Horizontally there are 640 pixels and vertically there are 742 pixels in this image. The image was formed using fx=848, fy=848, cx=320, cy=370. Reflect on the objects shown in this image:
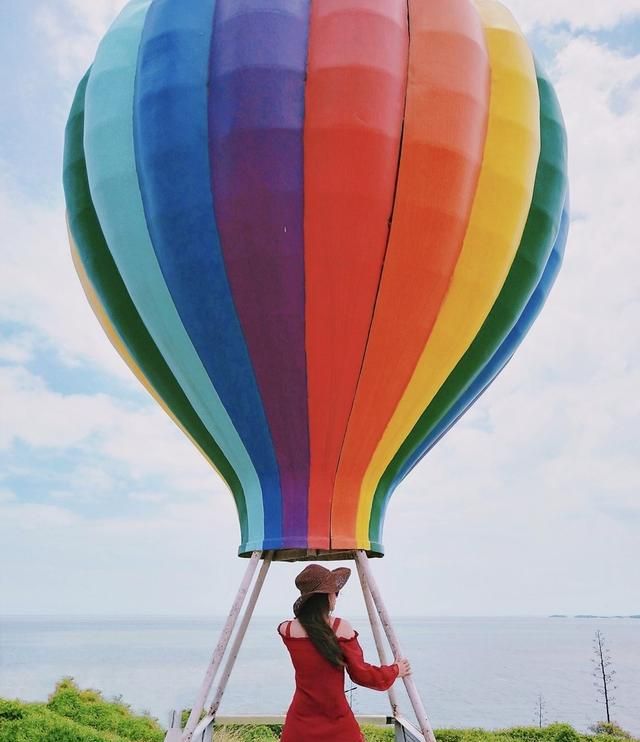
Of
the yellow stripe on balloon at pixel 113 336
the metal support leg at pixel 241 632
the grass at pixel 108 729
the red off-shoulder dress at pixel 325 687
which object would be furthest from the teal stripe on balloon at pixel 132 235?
the grass at pixel 108 729

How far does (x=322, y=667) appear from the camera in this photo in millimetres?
4102

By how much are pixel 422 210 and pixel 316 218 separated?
2.43 feet

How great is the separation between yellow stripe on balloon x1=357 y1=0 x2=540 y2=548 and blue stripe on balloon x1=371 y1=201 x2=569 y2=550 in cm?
49

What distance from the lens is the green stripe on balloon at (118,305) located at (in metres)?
6.80

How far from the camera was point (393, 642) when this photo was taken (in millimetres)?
5898

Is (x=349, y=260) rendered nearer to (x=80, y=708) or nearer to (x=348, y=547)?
(x=348, y=547)

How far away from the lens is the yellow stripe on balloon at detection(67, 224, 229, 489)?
7.14m

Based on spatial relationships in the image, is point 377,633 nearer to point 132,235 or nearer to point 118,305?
point 118,305

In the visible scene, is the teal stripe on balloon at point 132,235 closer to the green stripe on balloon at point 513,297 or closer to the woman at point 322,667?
the green stripe on balloon at point 513,297

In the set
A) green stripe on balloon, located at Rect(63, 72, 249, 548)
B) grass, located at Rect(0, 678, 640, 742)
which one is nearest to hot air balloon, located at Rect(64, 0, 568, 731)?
green stripe on balloon, located at Rect(63, 72, 249, 548)

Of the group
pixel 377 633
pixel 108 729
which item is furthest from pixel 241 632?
pixel 108 729

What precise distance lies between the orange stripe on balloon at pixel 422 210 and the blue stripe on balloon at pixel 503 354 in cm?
81

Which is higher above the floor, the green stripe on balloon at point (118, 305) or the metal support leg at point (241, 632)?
the green stripe on balloon at point (118, 305)

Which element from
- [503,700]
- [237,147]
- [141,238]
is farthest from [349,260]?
[503,700]
